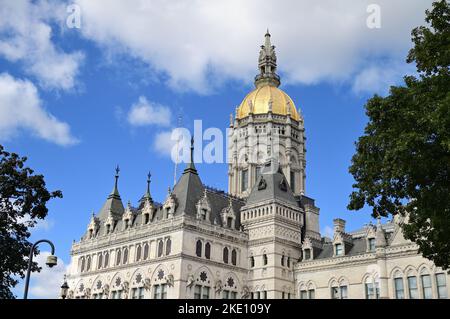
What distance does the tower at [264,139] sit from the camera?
291 ft

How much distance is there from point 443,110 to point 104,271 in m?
52.1

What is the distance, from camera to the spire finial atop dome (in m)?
99.2

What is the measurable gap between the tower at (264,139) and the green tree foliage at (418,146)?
178 feet

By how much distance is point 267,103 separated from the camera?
93625 mm

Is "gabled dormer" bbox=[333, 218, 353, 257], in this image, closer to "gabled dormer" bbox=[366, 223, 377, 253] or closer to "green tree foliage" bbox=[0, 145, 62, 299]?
"gabled dormer" bbox=[366, 223, 377, 253]

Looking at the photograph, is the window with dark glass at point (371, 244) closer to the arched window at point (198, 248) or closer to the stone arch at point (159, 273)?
the arched window at point (198, 248)

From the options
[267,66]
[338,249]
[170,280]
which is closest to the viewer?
[170,280]

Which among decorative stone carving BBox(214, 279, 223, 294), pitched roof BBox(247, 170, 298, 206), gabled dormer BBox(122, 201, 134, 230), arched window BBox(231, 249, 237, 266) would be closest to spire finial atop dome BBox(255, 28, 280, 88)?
pitched roof BBox(247, 170, 298, 206)

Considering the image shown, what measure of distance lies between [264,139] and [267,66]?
17.0 m

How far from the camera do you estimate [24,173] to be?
37.8m

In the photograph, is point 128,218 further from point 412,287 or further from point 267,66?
point 267,66

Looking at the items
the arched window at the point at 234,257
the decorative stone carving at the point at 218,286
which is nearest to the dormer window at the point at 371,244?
the arched window at the point at 234,257

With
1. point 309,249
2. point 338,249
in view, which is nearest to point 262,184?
point 309,249
